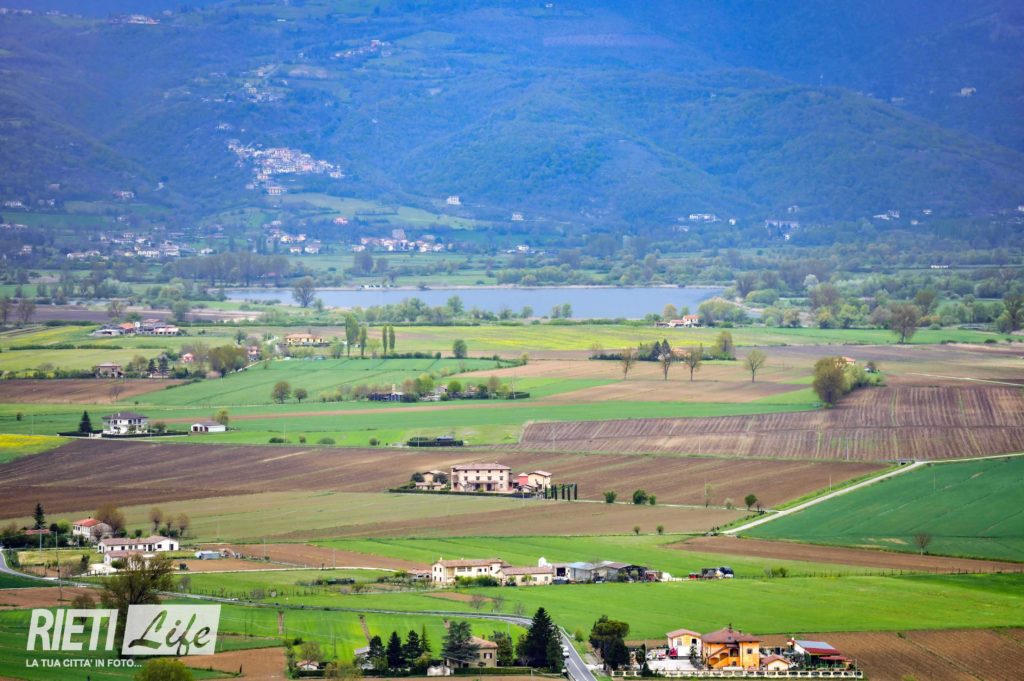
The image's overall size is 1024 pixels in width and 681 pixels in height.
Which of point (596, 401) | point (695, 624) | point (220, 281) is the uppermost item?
point (220, 281)

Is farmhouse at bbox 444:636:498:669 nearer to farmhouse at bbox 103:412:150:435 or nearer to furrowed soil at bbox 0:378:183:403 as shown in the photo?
farmhouse at bbox 103:412:150:435

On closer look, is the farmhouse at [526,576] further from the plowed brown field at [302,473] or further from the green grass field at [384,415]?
the green grass field at [384,415]

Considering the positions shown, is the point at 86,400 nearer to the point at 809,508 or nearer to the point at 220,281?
the point at 809,508

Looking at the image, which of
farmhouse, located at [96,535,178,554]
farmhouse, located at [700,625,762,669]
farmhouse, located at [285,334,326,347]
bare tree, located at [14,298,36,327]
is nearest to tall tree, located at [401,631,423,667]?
farmhouse, located at [700,625,762,669]

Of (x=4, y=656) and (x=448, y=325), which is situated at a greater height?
(x=448, y=325)

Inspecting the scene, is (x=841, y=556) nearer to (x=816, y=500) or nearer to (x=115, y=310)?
(x=816, y=500)

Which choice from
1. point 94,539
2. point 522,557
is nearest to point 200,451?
point 94,539

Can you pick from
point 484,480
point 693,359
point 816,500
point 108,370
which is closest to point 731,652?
point 816,500
